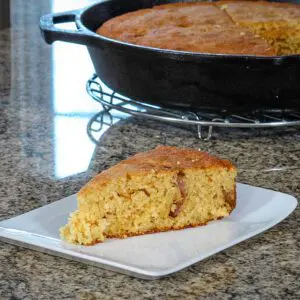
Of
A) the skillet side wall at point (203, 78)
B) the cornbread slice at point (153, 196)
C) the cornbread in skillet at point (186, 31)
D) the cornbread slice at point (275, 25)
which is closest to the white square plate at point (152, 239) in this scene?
the cornbread slice at point (153, 196)

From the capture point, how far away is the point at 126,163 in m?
1.44

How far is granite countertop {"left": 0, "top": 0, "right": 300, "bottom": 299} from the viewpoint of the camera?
1.30 m

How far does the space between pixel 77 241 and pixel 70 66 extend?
121cm

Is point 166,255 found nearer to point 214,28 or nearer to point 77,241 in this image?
point 77,241

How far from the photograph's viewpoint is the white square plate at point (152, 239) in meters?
1.31

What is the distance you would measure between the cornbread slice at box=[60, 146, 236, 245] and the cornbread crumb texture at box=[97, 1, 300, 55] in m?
0.49

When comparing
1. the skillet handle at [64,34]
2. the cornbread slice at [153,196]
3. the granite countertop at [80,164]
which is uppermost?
the skillet handle at [64,34]

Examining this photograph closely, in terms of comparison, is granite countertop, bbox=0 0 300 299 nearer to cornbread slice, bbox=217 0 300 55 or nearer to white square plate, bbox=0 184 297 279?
white square plate, bbox=0 184 297 279

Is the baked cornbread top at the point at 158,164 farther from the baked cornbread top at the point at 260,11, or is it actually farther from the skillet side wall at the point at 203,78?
the baked cornbread top at the point at 260,11

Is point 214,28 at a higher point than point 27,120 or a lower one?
higher

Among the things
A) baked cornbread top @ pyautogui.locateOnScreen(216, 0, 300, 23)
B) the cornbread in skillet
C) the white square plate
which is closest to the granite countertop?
the white square plate

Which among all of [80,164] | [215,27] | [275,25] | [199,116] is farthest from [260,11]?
[80,164]

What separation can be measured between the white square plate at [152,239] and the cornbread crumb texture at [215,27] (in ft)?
1.59

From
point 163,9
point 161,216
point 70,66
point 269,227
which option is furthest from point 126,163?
point 70,66
